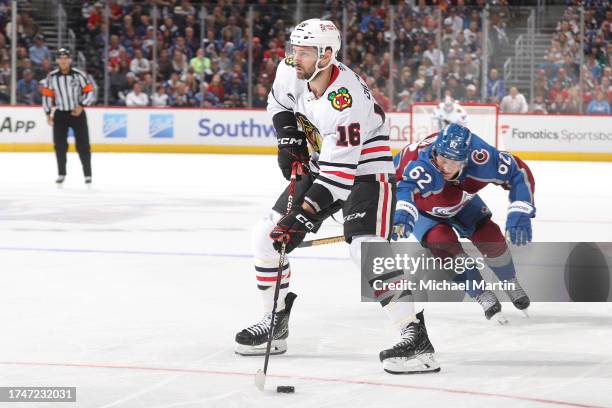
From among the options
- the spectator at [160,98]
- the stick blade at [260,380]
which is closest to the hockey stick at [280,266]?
the stick blade at [260,380]

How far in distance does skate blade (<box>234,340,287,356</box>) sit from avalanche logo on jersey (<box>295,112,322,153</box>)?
2.47 feet

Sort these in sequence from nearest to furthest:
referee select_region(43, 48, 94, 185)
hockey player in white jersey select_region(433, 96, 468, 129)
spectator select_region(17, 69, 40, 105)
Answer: referee select_region(43, 48, 94, 185)
hockey player in white jersey select_region(433, 96, 468, 129)
spectator select_region(17, 69, 40, 105)

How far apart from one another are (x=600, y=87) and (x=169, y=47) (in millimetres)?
6933

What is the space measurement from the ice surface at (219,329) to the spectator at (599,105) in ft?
25.3

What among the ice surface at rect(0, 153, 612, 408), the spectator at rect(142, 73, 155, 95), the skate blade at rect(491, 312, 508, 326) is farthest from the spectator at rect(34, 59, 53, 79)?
Result: the skate blade at rect(491, 312, 508, 326)

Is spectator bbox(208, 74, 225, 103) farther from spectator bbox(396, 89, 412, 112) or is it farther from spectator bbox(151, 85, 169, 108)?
spectator bbox(396, 89, 412, 112)

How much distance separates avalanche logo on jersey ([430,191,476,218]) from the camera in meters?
5.12

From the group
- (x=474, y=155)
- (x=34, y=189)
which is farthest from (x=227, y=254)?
(x=34, y=189)

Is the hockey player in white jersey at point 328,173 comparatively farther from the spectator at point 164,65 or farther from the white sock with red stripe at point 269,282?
the spectator at point 164,65

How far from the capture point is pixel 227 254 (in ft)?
22.6

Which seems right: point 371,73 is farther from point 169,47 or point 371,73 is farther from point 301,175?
point 301,175

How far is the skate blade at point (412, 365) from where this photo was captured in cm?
383

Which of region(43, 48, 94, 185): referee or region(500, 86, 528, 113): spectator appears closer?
region(43, 48, 94, 185): referee

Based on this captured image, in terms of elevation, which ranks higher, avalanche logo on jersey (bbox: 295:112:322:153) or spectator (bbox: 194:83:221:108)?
avalanche logo on jersey (bbox: 295:112:322:153)
